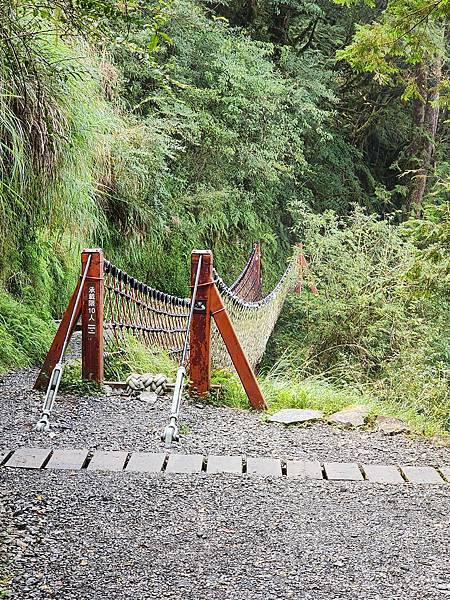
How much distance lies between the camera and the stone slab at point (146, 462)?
2225 mm

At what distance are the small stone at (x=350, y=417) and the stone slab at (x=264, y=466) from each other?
74 centimetres

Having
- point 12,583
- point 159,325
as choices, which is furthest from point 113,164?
point 12,583

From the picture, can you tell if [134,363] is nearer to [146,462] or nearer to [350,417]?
[350,417]

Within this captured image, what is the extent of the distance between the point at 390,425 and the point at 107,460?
4.27 ft

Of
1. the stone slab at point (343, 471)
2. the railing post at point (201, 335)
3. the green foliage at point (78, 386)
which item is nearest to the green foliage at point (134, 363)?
the green foliage at point (78, 386)

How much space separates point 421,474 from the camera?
2342 millimetres

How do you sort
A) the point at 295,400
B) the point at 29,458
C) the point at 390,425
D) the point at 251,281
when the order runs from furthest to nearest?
the point at 251,281, the point at 295,400, the point at 390,425, the point at 29,458

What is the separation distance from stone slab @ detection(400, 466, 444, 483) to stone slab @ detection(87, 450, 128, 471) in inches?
35.1

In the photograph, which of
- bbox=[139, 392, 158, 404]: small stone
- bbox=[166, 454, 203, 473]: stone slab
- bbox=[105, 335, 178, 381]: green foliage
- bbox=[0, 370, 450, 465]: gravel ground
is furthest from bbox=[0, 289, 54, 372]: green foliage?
bbox=[166, 454, 203, 473]: stone slab

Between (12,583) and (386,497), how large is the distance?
1.10m

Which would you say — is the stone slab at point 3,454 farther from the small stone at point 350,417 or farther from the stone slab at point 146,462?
the small stone at point 350,417

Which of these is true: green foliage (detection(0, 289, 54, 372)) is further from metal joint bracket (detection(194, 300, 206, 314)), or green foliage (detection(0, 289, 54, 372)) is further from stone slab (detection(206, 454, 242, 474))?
stone slab (detection(206, 454, 242, 474))

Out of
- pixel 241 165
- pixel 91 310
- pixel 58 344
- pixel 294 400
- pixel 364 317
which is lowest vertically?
pixel 364 317

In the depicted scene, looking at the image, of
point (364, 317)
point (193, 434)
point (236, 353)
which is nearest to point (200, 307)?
point (236, 353)
